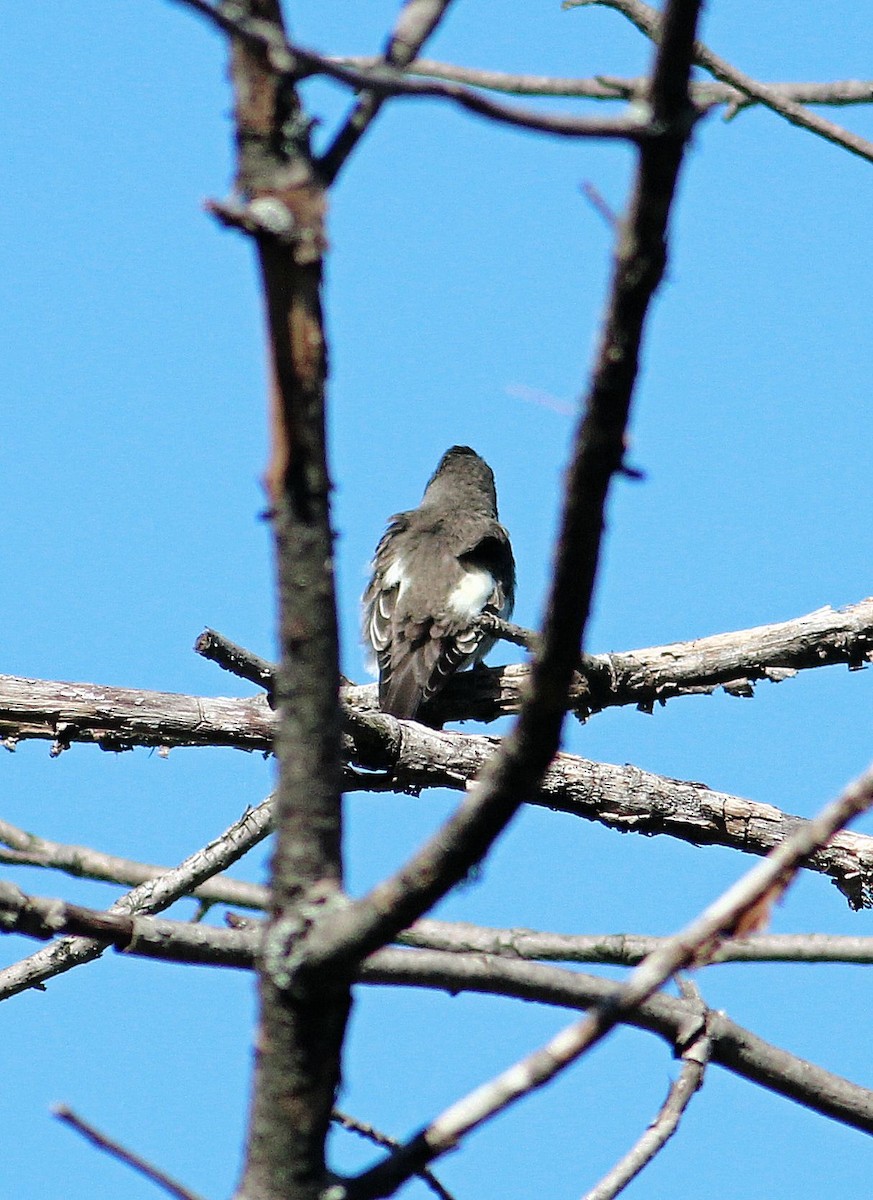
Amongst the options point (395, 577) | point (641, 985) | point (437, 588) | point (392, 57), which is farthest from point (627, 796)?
point (392, 57)

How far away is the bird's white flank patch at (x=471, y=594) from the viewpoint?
7.84 meters

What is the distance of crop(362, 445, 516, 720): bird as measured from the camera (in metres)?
7.25

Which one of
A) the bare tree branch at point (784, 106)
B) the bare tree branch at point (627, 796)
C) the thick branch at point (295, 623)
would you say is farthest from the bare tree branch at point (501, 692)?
the thick branch at point (295, 623)

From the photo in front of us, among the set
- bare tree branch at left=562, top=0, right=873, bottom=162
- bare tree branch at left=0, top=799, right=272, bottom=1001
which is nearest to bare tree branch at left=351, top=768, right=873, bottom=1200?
bare tree branch at left=0, top=799, right=272, bottom=1001

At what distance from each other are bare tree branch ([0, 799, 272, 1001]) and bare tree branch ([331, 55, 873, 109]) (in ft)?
6.02

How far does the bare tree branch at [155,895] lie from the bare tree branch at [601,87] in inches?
72.3

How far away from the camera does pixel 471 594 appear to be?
8109mm

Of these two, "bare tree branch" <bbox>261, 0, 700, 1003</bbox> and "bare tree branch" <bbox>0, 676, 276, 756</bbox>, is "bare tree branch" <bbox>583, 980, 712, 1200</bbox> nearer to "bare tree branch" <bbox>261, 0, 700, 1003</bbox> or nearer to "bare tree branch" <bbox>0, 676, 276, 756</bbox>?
"bare tree branch" <bbox>261, 0, 700, 1003</bbox>

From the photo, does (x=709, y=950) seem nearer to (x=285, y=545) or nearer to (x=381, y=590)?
(x=285, y=545)

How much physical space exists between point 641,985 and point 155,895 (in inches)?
113

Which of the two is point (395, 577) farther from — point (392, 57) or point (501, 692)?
point (392, 57)

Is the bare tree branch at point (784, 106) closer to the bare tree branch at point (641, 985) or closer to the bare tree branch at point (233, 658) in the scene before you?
the bare tree branch at point (641, 985)

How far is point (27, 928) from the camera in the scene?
204 centimetres

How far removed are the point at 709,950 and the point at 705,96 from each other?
6.62 ft
